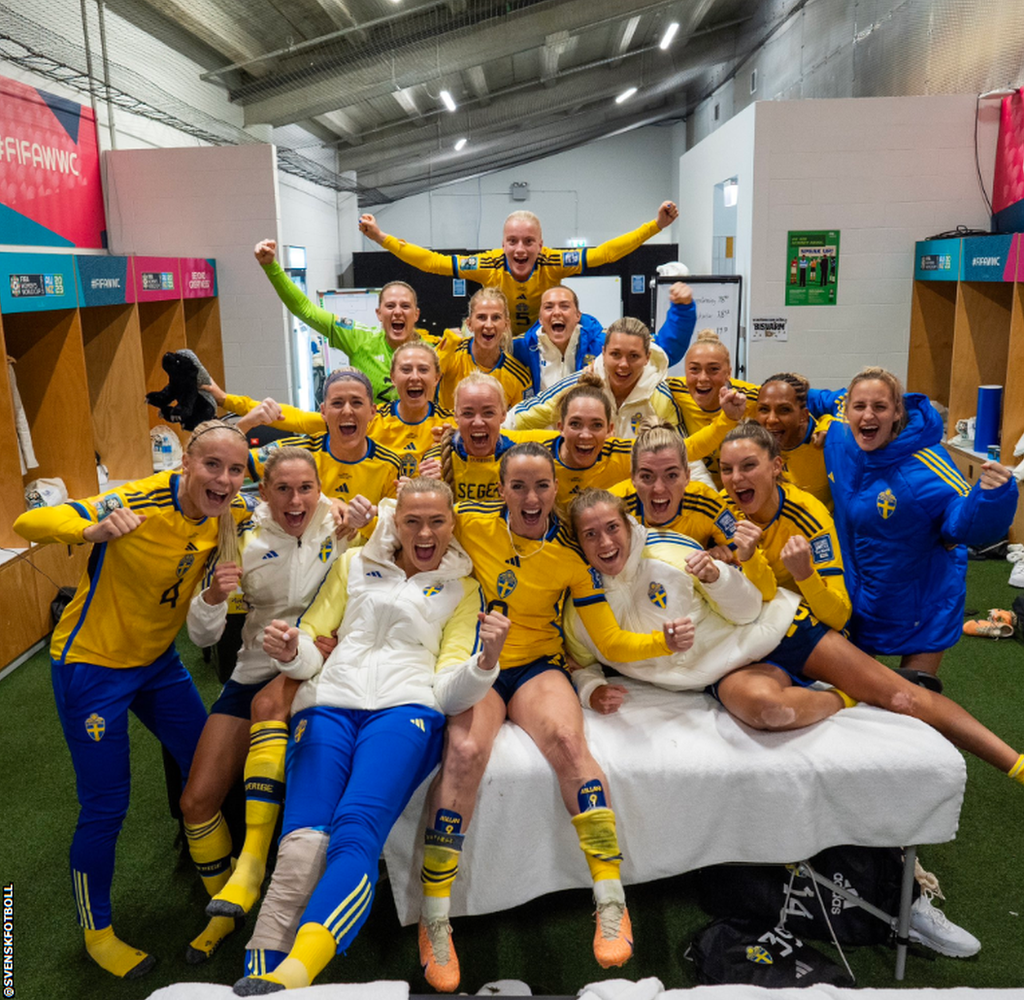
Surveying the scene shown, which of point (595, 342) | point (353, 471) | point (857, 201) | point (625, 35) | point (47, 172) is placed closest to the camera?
point (353, 471)

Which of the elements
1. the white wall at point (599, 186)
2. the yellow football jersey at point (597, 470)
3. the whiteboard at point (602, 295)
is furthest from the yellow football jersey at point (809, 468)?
the white wall at point (599, 186)

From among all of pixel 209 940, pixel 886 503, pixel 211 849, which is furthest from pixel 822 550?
pixel 209 940

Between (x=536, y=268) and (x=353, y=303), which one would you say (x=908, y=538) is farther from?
(x=353, y=303)

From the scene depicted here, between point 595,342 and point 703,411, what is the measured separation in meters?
0.73

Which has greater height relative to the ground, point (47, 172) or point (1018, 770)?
point (47, 172)

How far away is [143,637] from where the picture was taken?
2.36 m

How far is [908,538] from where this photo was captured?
268 cm

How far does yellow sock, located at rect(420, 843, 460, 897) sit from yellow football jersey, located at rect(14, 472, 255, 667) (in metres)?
0.91

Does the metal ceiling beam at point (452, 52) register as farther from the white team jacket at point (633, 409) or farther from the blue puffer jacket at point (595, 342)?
the white team jacket at point (633, 409)

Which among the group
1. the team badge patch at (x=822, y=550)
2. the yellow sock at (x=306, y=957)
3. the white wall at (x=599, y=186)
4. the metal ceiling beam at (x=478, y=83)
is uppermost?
the metal ceiling beam at (x=478, y=83)

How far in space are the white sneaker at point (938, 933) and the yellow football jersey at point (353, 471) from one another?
6.71ft

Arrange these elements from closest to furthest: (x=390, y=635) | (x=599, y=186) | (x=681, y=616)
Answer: (x=390, y=635) → (x=681, y=616) → (x=599, y=186)

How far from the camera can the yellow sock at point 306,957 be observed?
5.65 ft

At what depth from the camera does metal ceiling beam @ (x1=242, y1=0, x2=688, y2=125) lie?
7.98 metres
